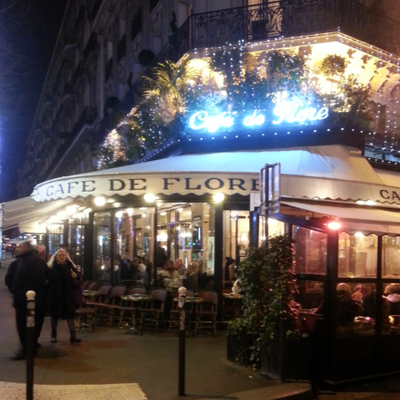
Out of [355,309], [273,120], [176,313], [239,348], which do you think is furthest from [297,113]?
[239,348]

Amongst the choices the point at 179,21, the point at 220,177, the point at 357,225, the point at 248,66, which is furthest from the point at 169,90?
the point at 357,225

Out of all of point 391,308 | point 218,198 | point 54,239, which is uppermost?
point 218,198

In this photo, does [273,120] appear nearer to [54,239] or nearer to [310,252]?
[310,252]

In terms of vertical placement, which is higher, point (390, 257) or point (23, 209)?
point (23, 209)

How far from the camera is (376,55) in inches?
502

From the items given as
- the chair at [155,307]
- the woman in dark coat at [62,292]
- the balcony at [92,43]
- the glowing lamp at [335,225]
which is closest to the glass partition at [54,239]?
the balcony at [92,43]

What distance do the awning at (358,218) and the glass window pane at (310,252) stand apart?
560 mm

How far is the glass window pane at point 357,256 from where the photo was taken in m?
6.94

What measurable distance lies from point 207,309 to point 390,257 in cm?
414

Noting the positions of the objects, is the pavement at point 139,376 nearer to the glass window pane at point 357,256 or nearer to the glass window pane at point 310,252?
the glass window pane at point 357,256

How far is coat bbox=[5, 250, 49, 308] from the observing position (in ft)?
24.5

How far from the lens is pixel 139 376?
21.7ft

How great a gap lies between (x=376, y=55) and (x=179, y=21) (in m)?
5.99

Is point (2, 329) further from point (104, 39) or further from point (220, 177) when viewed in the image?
point (104, 39)
